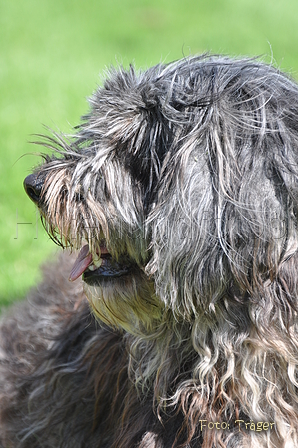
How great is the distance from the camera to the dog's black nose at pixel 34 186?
2200mm

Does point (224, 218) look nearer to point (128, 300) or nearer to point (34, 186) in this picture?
point (128, 300)

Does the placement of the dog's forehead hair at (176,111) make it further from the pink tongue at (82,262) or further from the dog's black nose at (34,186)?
the pink tongue at (82,262)

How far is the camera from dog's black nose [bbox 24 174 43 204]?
86.6 inches

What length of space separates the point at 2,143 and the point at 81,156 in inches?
160

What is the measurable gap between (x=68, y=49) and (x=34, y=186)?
782 cm

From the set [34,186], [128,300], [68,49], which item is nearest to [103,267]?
[128,300]

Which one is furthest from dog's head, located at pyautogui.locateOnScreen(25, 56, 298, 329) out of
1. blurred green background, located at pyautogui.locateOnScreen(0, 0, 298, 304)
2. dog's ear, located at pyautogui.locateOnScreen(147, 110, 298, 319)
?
blurred green background, located at pyautogui.locateOnScreen(0, 0, 298, 304)

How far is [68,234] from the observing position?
217 cm

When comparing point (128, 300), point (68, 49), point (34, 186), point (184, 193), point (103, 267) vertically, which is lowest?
point (128, 300)

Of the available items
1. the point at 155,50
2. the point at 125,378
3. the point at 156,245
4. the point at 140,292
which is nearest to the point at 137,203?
the point at 156,245

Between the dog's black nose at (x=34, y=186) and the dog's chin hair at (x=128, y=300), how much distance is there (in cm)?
37

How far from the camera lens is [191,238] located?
6.61 feet

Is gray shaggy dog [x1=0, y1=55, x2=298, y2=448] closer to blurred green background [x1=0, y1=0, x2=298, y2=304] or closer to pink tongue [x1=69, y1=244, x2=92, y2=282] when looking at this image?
pink tongue [x1=69, y1=244, x2=92, y2=282]

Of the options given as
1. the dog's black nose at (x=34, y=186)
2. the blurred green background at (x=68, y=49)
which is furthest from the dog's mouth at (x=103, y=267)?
the blurred green background at (x=68, y=49)
